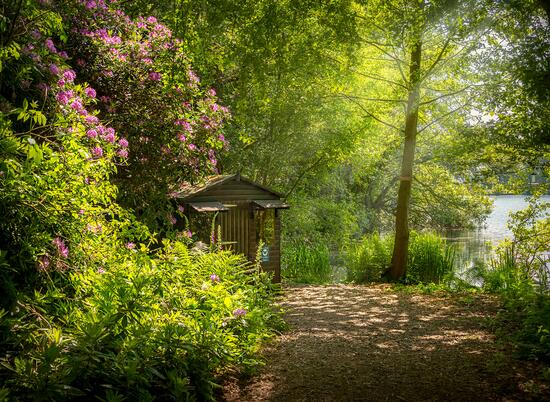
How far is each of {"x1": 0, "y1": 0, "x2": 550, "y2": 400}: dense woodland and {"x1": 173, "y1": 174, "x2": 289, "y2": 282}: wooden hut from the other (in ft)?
1.80

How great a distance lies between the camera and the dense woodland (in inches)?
148

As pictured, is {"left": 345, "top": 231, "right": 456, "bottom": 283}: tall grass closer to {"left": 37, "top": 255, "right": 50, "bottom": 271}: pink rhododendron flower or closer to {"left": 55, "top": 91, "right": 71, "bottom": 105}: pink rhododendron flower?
{"left": 55, "top": 91, "right": 71, "bottom": 105}: pink rhododendron flower

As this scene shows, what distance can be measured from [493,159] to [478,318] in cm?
530

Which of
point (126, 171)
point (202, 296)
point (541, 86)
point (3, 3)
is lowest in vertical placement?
point (202, 296)

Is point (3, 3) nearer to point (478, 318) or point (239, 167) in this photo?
point (478, 318)

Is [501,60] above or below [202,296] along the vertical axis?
above

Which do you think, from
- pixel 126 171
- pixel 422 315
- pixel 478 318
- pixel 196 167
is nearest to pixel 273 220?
pixel 196 167

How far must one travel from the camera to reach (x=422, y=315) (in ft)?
23.6

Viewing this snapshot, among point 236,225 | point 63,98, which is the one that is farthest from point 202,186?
point 63,98

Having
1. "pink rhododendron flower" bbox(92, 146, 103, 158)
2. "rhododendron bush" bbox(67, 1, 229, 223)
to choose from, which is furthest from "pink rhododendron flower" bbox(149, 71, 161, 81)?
"pink rhododendron flower" bbox(92, 146, 103, 158)

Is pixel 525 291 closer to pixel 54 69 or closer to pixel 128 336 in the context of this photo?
pixel 128 336

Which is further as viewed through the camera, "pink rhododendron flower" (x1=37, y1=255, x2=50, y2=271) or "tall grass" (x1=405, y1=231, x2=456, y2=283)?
"tall grass" (x1=405, y1=231, x2=456, y2=283)

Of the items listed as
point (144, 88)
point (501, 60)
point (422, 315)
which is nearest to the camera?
point (422, 315)

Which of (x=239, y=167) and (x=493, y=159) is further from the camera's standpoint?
(x=239, y=167)
